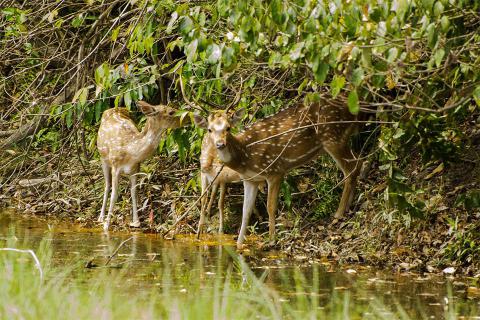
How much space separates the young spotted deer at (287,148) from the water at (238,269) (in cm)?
63

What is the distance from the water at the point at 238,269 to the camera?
23.9 ft

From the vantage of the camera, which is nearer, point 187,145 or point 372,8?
point 372,8

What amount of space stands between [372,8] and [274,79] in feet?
14.4

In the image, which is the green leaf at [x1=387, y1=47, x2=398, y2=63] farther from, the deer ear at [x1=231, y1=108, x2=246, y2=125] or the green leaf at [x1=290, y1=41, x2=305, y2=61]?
the deer ear at [x1=231, y1=108, x2=246, y2=125]

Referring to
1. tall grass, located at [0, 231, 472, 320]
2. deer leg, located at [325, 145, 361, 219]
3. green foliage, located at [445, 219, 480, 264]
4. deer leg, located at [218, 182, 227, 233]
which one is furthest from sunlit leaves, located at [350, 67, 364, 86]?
deer leg, located at [218, 182, 227, 233]

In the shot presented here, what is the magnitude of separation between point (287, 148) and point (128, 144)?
2.19 m

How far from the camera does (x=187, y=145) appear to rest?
11039 millimetres

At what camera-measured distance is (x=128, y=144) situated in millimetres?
11492

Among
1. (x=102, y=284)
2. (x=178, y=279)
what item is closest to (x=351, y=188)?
(x=178, y=279)

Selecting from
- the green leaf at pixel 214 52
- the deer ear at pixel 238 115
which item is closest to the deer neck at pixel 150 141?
the deer ear at pixel 238 115

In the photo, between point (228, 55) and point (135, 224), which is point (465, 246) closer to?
point (228, 55)

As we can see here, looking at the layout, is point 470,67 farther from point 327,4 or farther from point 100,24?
point 100,24

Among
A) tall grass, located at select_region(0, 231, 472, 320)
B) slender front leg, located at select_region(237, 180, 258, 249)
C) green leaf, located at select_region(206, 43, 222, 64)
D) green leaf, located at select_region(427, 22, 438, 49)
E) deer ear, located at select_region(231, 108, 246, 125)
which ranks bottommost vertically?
tall grass, located at select_region(0, 231, 472, 320)

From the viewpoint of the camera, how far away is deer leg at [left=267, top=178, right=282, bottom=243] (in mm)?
10047
